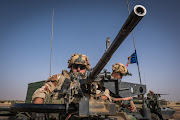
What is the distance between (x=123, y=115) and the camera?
14.0 feet

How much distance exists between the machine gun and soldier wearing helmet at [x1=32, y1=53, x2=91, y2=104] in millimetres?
427

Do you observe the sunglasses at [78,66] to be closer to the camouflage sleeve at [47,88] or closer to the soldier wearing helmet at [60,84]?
the soldier wearing helmet at [60,84]

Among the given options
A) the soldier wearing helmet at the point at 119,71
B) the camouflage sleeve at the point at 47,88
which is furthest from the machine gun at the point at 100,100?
the soldier wearing helmet at the point at 119,71

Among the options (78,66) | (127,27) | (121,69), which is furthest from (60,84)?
→ (121,69)

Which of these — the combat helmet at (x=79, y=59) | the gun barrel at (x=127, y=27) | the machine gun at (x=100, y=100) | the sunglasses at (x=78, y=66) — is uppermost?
A: the combat helmet at (x=79, y=59)

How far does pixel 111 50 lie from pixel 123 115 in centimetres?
269

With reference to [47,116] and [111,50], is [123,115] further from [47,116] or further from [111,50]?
[111,50]

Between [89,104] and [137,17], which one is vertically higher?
[137,17]

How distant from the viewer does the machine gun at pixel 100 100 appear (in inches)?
80.1

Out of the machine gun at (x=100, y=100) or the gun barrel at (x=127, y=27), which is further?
the machine gun at (x=100, y=100)

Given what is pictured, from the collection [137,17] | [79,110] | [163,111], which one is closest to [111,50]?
[137,17]

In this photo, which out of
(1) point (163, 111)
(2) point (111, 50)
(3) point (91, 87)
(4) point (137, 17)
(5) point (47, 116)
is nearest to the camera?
(4) point (137, 17)

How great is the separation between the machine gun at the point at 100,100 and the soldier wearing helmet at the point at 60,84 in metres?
0.43

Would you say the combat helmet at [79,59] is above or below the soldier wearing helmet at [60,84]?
above
